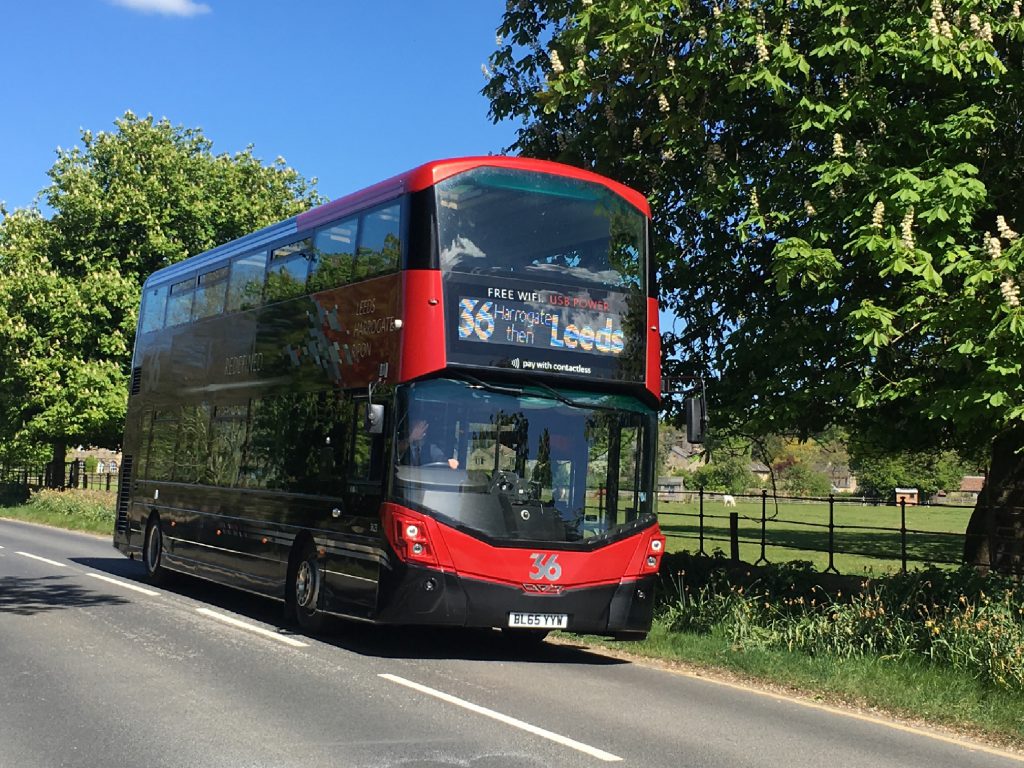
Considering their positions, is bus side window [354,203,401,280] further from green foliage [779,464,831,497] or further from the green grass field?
green foliage [779,464,831,497]

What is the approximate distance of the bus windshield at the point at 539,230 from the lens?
1096 cm

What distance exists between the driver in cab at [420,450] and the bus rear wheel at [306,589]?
2.21 m

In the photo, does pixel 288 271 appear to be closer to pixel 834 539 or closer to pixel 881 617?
pixel 881 617

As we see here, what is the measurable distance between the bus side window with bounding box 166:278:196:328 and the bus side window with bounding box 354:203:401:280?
5.73 metres

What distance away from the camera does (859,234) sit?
413 inches

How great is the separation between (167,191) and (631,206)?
108 ft

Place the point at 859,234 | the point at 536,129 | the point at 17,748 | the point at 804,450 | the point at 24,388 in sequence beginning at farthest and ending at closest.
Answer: the point at 804,450, the point at 24,388, the point at 536,129, the point at 859,234, the point at 17,748

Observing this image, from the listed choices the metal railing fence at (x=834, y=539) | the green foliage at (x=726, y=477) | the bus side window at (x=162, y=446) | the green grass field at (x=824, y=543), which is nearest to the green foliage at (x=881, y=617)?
the metal railing fence at (x=834, y=539)

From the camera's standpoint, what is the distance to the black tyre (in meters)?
17.4

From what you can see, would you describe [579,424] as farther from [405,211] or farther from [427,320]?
[405,211]

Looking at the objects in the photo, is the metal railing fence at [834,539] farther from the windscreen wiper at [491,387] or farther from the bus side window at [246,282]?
the bus side window at [246,282]

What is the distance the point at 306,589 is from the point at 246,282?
4.57 metres

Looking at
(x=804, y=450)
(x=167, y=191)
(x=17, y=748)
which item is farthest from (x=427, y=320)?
(x=804, y=450)

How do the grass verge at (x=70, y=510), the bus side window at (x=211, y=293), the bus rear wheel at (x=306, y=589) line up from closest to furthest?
the bus rear wheel at (x=306, y=589)
the bus side window at (x=211, y=293)
the grass verge at (x=70, y=510)
